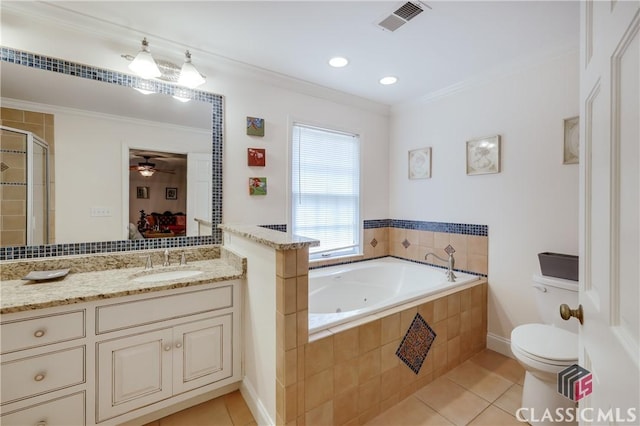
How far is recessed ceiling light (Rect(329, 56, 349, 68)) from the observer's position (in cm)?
224

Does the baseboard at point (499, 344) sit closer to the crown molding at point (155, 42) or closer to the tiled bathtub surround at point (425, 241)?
the tiled bathtub surround at point (425, 241)

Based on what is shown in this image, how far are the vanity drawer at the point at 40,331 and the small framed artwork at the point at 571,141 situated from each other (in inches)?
121

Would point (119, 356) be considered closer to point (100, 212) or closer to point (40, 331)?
point (40, 331)

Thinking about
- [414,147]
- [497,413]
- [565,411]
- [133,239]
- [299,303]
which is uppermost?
[414,147]

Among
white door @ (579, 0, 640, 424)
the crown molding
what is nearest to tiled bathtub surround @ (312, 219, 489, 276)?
the crown molding

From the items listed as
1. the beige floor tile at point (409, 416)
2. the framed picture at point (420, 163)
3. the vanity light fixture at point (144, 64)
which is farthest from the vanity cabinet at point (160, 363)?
the framed picture at point (420, 163)

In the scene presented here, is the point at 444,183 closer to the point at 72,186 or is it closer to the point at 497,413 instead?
the point at 497,413

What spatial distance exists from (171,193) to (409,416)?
2.12m

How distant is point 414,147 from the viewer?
3.09 meters

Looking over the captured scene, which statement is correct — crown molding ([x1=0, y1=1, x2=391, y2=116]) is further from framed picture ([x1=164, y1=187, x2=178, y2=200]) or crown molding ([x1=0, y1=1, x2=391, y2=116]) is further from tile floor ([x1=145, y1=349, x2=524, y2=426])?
tile floor ([x1=145, y1=349, x2=524, y2=426])

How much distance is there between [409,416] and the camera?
1692mm

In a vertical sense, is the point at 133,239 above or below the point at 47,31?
below

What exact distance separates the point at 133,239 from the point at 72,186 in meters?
0.47

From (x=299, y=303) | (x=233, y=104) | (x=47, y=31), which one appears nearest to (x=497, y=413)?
(x=299, y=303)
